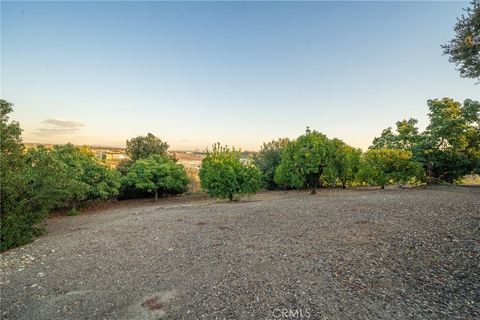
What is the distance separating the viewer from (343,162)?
67.8 feet

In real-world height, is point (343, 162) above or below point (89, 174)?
above

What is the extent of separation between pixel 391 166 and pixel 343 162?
3.45 meters

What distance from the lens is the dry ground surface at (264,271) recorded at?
164 inches

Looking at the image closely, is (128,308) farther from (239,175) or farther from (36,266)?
(239,175)

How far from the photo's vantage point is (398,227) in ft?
25.3

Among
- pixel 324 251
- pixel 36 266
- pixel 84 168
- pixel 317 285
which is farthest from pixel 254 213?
pixel 84 168

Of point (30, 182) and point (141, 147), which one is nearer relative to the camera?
point (30, 182)

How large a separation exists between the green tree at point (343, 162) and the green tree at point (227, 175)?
5.84m

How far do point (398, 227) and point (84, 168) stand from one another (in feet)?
65.0

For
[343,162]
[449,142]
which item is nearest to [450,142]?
[449,142]

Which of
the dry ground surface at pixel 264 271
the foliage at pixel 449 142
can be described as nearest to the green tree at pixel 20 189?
the dry ground surface at pixel 264 271

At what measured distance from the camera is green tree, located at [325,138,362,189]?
19.0 meters

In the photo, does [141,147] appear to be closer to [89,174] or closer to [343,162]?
[89,174]

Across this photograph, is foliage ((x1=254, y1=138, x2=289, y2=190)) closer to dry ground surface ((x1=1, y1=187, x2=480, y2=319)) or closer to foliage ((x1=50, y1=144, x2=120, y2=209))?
foliage ((x1=50, y1=144, x2=120, y2=209))
